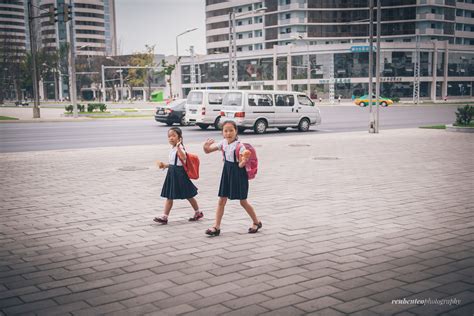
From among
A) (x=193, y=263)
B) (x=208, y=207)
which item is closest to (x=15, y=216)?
(x=208, y=207)

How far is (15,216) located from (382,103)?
2272 inches

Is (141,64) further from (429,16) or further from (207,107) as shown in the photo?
(207,107)

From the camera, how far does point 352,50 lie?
79.8 metres

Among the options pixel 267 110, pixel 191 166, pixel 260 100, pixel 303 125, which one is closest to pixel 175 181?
pixel 191 166

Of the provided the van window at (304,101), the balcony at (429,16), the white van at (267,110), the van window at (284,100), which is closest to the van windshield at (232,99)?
the white van at (267,110)

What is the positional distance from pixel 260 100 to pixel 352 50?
2473 inches

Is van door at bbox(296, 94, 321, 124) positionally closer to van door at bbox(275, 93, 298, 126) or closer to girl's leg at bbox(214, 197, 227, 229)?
van door at bbox(275, 93, 298, 126)

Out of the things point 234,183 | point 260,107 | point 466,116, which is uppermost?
point 260,107

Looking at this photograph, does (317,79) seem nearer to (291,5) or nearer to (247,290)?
(291,5)

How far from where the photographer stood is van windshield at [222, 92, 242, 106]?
840 inches

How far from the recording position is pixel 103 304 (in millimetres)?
3992

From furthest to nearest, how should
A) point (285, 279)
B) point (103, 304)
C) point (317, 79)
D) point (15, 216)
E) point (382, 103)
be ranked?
point (317, 79)
point (382, 103)
point (15, 216)
point (285, 279)
point (103, 304)

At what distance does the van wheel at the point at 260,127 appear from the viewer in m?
21.7

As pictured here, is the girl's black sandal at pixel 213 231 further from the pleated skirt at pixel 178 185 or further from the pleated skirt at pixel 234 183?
the pleated skirt at pixel 178 185
